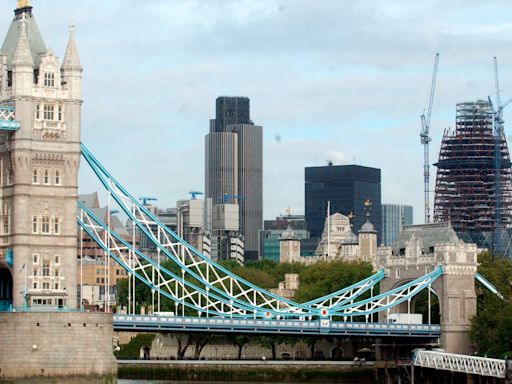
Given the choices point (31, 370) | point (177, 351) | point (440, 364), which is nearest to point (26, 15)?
point (31, 370)

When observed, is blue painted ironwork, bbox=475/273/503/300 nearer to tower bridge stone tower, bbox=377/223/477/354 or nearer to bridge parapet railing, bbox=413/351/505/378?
tower bridge stone tower, bbox=377/223/477/354

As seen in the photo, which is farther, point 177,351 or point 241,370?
point 177,351

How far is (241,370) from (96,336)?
33.5 metres

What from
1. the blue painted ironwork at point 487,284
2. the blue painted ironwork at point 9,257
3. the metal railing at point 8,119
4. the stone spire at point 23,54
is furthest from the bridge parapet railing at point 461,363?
the stone spire at point 23,54

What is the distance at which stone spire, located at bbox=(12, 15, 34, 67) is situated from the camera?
404 ft

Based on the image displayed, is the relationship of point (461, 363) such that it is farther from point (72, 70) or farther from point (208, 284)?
point (72, 70)

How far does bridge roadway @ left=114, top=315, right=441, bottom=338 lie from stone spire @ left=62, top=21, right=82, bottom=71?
62.2 ft

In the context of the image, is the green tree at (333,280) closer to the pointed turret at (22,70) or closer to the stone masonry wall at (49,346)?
the stone masonry wall at (49,346)

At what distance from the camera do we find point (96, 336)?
119m

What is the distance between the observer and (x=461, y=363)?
417 ft

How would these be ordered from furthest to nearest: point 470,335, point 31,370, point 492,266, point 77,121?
point 492,266, point 470,335, point 77,121, point 31,370

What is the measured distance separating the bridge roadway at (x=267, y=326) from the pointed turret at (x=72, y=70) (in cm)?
1744

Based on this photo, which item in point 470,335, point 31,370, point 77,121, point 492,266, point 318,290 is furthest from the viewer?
point 318,290

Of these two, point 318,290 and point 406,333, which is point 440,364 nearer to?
point 406,333
